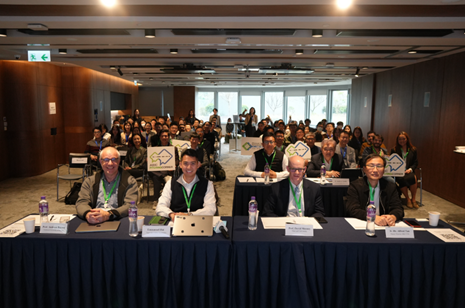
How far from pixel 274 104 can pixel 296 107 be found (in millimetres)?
1504

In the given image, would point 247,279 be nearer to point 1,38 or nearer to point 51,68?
point 1,38

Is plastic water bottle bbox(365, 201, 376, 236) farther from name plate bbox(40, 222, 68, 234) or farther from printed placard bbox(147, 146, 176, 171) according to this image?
printed placard bbox(147, 146, 176, 171)

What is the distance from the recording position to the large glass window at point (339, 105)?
18.8m

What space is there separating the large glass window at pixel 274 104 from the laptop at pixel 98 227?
791 inches

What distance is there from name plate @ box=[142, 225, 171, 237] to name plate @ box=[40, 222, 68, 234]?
65 cm

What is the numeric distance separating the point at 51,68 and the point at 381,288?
420 inches

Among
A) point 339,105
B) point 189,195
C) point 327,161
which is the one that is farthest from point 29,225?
point 339,105

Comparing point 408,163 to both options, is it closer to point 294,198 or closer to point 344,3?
point 344,3

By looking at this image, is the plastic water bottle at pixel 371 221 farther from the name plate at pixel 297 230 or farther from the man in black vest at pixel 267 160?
the man in black vest at pixel 267 160

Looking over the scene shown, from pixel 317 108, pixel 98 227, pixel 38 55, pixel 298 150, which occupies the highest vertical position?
pixel 38 55

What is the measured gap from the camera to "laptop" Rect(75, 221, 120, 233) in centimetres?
283

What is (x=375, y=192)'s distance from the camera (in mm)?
3549

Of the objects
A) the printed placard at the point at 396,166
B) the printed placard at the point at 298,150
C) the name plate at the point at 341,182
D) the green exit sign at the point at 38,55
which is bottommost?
the name plate at the point at 341,182

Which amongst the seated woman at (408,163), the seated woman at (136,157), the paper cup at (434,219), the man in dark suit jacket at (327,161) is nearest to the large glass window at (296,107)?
the seated woman at (408,163)
